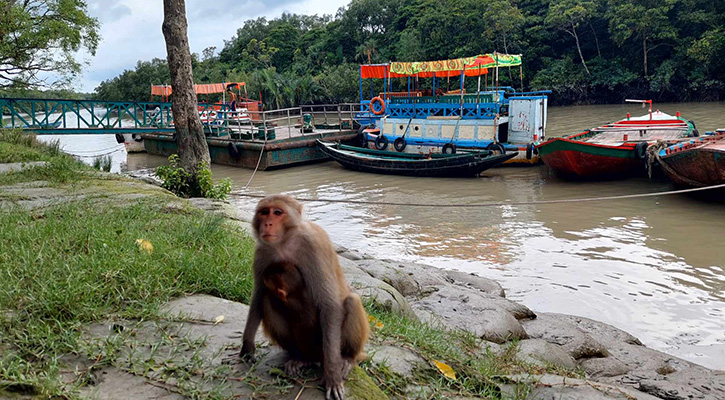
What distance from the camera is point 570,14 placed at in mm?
37625

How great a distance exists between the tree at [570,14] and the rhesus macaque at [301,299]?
3948 cm

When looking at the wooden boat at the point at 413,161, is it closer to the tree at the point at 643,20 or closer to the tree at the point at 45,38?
the tree at the point at 45,38

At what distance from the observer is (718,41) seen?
108 ft

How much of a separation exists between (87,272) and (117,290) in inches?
10.1

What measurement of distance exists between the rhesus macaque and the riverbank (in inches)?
4.9

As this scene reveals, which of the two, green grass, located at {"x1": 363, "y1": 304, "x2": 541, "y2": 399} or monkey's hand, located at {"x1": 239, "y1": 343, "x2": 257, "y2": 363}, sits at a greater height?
monkey's hand, located at {"x1": 239, "y1": 343, "x2": 257, "y2": 363}

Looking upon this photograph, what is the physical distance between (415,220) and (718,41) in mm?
30180

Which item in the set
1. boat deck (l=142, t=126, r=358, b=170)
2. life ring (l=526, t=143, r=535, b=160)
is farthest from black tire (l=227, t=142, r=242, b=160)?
life ring (l=526, t=143, r=535, b=160)

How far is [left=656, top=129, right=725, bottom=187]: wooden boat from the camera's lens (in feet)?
37.3

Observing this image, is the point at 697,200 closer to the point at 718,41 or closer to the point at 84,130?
the point at 84,130

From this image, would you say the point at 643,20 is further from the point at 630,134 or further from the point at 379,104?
the point at 630,134

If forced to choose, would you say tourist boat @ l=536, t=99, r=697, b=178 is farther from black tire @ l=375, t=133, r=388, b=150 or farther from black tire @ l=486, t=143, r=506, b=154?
black tire @ l=375, t=133, r=388, b=150

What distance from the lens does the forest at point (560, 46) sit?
34906 millimetres

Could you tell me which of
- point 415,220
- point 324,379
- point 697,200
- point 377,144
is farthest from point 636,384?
point 377,144
